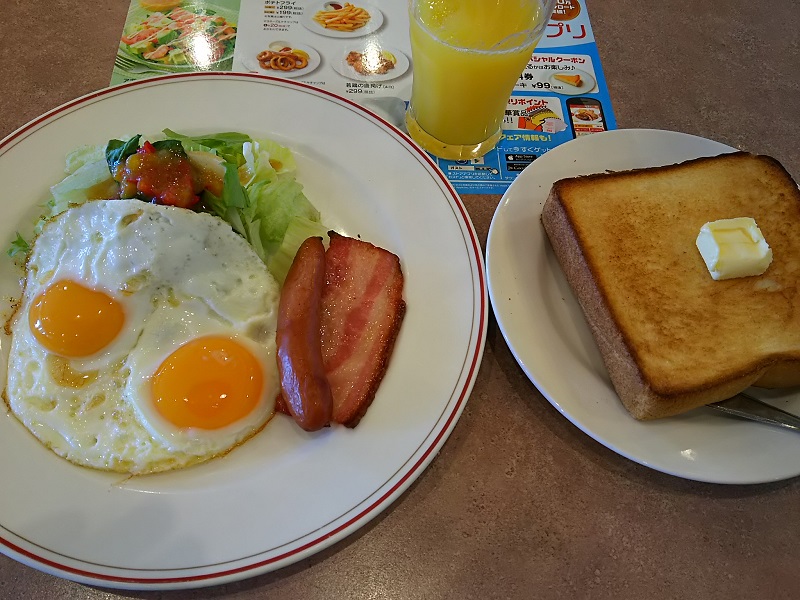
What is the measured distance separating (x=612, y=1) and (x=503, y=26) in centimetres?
117

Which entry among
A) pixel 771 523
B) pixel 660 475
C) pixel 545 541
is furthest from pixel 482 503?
pixel 771 523

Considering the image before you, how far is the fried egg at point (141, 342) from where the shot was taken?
4.80ft

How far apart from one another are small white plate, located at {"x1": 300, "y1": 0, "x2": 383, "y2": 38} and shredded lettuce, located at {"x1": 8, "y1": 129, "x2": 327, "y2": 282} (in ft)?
2.27

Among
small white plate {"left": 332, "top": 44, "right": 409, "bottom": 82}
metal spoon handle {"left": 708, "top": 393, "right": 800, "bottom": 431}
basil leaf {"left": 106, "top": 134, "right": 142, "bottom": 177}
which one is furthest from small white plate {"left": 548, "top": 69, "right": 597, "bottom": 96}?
basil leaf {"left": 106, "top": 134, "right": 142, "bottom": 177}

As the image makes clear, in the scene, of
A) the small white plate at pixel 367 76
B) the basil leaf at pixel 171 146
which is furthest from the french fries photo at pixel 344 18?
the basil leaf at pixel 171 146

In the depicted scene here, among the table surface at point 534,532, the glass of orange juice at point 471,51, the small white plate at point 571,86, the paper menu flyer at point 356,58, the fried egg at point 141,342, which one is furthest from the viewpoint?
the small white plate at point 571,86

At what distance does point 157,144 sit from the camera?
1.67m

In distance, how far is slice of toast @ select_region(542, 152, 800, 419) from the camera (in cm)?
144

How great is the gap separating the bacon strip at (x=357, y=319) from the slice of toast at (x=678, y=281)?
545 millimetres

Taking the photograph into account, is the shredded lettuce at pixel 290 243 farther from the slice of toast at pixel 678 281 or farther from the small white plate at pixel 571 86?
the small white plate at pixel 571 86

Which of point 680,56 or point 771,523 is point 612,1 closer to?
point 680,56

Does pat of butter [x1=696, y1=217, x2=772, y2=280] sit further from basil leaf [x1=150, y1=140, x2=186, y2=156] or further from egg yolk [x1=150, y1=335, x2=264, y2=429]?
basil leaf [x1=150, y1=140, x2=186, y2=156]

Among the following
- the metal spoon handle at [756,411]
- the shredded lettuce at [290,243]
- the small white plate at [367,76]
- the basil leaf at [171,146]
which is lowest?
the metal spoon handle at [756,411]

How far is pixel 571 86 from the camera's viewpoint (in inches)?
88.5
